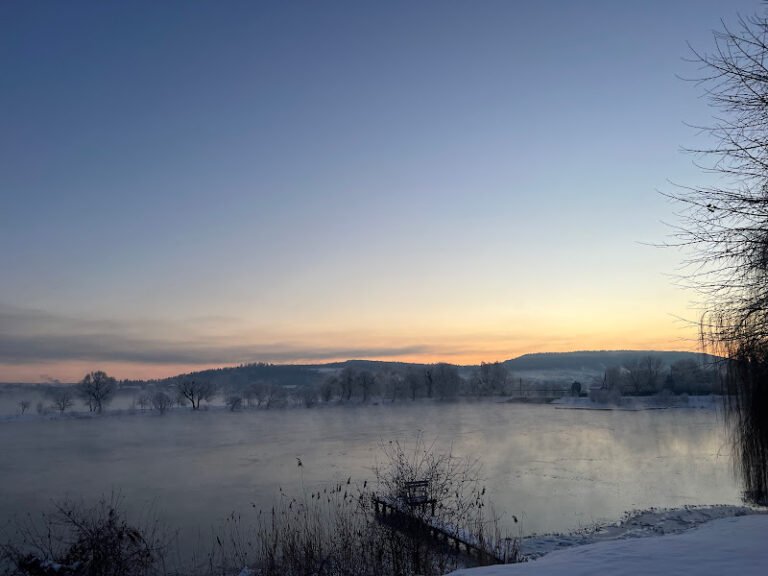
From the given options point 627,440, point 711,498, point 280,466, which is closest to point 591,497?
point 711,498

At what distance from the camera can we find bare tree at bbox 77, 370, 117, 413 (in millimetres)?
86625

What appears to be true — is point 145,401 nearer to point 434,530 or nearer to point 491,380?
point 491,380

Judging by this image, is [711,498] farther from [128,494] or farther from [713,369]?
[128,494]

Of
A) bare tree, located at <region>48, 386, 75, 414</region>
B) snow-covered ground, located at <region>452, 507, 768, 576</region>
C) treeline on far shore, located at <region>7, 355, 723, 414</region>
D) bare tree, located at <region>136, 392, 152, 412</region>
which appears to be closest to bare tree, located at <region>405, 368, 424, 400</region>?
treeline on far shore, located at <region>7, 355, 723, 414</region>

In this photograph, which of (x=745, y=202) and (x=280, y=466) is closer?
(x=745, y=202)

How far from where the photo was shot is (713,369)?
9.45m

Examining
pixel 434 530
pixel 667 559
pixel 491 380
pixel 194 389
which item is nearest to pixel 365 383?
pixel 491 380

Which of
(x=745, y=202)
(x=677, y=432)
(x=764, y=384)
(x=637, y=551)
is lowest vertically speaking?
(x=677, y=432)

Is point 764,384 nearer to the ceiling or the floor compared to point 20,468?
nearer to the ceiling

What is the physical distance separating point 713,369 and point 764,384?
750 mm

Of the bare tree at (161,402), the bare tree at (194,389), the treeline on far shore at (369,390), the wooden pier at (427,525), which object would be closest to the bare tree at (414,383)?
the treeline on far shore at (369,390)

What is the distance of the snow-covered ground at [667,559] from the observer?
4.36m

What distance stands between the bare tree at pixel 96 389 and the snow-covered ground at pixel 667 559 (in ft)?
307

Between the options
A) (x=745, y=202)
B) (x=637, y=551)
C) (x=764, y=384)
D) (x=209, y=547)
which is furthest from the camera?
(x=209, y=547)
